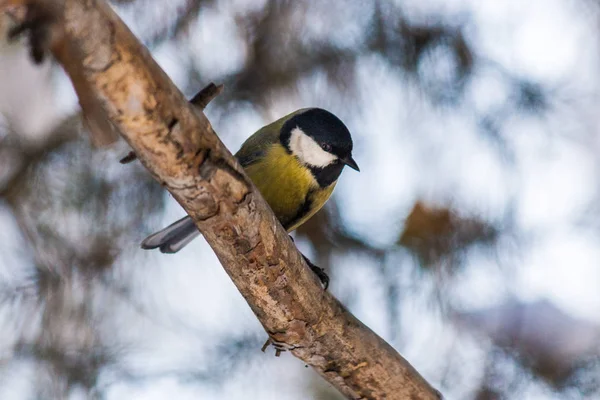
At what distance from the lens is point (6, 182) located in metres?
2.19

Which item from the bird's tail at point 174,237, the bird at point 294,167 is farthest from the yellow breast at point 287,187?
the bird's tail at point 174,237

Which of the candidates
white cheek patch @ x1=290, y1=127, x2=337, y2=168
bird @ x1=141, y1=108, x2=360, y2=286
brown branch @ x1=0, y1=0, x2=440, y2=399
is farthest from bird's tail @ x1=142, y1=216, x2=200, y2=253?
brown branch @ x1=0, y1=0, x2=440, y2=399

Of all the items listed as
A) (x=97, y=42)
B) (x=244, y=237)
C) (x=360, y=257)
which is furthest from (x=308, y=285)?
(x=360, y=257)

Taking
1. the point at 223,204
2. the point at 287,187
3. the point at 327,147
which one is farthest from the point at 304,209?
the point at 223,204

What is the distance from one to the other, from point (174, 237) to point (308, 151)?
45cm

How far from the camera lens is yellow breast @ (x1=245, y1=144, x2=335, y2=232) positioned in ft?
6.43

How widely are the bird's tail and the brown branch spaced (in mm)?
526

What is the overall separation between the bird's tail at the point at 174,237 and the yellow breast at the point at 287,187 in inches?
Result: 9.1

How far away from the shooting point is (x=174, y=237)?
195cm

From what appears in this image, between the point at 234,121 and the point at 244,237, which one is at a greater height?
the point at 244,237

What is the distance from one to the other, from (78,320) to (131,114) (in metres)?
1.41

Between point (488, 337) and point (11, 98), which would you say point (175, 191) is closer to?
point (11, 98)

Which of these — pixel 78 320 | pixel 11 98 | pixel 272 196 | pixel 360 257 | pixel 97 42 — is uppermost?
pixel 97 42

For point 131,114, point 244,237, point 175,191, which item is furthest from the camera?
point 244,237
